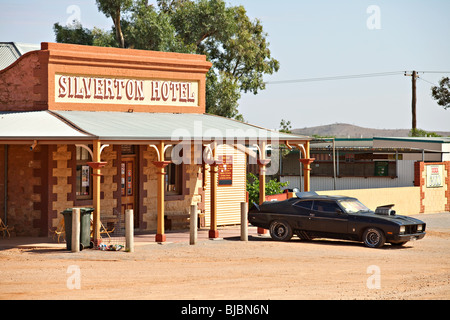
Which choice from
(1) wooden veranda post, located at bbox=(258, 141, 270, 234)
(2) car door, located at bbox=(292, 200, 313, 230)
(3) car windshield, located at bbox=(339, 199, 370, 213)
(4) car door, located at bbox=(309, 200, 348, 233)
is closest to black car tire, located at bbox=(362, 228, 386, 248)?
(4) car door, located at bbox=(309, 200, 348, 233)

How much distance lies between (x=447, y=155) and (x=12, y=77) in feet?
82.0

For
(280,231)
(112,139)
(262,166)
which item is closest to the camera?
(112,139)

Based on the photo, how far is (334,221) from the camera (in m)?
22.0

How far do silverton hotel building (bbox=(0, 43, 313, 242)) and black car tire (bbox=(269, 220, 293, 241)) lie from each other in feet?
5.91

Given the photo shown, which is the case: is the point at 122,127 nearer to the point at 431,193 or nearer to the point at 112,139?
the point at 112,139

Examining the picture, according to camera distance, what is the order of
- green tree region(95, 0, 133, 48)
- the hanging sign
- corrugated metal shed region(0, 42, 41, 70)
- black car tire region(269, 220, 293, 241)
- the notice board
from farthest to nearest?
green tree region(95, 0, 133, 48) → the hanging sign → corrugated metal shed region(0, 42, 41, 70) → the notice board → black car tire region(269, 220, 293, 241)

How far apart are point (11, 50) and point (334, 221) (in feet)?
48.1

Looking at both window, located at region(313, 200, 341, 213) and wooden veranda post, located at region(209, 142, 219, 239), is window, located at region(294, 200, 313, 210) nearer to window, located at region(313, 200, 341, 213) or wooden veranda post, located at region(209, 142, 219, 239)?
window, located at region(313, 200, 341, 213)

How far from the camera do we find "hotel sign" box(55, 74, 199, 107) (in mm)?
24078

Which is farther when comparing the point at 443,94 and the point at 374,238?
the point at 443,94

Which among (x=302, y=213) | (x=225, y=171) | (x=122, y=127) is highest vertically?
(x=122, y=127)

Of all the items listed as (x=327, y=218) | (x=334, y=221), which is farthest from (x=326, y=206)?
(x=334, y=221)

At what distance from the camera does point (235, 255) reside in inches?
790
